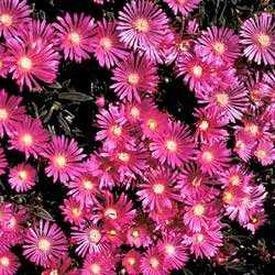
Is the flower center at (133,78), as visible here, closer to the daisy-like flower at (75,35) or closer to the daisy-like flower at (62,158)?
the daisy-like flower at (75,35)

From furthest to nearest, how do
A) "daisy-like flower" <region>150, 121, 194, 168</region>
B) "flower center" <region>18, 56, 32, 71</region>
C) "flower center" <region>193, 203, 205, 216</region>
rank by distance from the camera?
"flower center" <region>193, 203, 205, 216</region> → "daisy-like flower" <region>150, 121, 194, 168</region> → "flower center" <region>18, 56, 32, 71</region>

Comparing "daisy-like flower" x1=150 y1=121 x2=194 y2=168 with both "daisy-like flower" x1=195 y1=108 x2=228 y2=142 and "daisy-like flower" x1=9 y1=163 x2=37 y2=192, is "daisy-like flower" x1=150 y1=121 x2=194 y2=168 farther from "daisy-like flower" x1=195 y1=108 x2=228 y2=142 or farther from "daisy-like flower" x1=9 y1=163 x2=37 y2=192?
"daisy-like flower" x1=9 y1=163 x2=37 y2=192

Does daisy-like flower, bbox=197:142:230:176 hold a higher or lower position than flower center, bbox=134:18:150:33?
lower

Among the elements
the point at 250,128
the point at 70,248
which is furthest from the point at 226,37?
the point at 70,248

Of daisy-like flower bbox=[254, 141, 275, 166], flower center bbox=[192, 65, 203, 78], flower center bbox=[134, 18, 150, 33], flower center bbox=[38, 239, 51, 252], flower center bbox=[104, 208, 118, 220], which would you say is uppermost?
flower center bbox=[134, 18, 150, 33]

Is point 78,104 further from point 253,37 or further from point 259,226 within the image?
point 259,226

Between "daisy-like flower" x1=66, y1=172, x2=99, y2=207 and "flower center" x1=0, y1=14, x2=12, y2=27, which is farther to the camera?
"daisy-like flower" x1=66, y1=172, x2=99, y2=207

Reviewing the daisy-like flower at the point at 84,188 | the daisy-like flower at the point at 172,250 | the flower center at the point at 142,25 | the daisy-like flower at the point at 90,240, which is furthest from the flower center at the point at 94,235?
the flower center at the point at 142,25

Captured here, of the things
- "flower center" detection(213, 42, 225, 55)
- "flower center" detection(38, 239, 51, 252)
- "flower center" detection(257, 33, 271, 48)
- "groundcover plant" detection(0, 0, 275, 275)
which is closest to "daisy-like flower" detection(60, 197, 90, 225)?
"groundcover plant" detection(0, 0, 275, 275)
